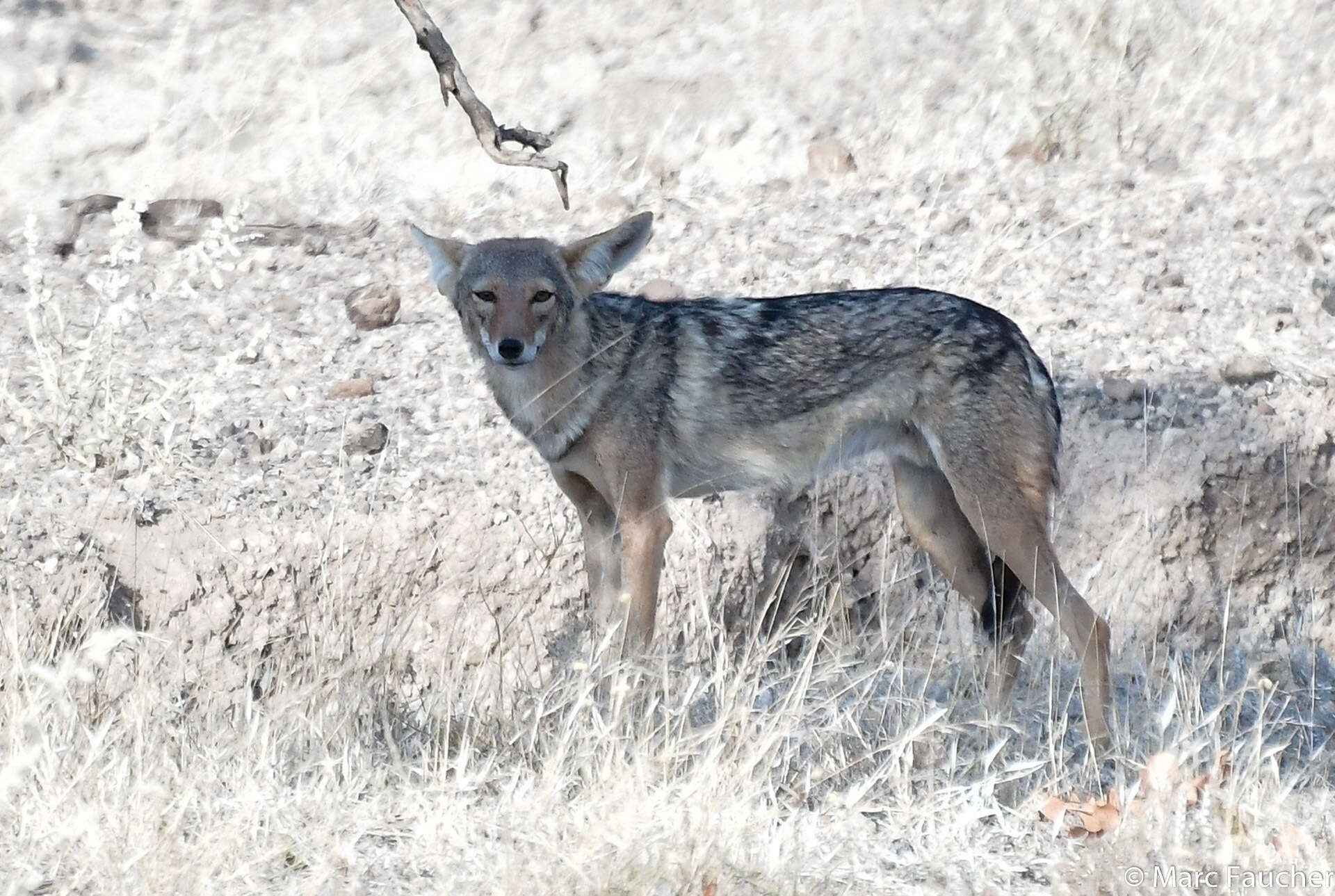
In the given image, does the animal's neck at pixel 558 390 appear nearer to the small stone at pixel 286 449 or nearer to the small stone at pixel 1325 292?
the small stone at pixel 286 449

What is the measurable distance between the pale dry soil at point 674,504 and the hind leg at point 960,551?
0.57 ft

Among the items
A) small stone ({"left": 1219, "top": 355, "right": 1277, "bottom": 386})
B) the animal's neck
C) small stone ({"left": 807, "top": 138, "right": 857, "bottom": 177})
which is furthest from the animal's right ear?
small stone ({"left": 807, "top": 138, "right": 857, "bottom": 177})

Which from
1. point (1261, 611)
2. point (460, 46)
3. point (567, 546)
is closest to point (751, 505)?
point (567, 546)

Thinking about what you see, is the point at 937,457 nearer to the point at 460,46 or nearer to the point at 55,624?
the point at 55,624

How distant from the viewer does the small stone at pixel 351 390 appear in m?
6.29

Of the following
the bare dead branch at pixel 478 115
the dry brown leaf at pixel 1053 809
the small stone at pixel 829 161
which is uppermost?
the small stone at pixel 829 161

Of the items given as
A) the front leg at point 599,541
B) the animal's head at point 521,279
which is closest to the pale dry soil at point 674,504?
the front leg at point 599,541

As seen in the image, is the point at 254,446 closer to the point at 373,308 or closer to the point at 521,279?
the point at 373,308

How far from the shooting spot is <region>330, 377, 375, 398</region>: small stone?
6.29 m

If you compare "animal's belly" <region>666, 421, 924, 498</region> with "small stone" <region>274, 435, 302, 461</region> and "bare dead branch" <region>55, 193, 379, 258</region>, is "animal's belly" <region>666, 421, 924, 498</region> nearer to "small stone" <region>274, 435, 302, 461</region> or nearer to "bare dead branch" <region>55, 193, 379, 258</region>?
"small stone" <region>274, 435, 302, 461</region>

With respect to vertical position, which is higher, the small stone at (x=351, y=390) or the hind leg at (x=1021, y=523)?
the small stone at (x=351, y=390)

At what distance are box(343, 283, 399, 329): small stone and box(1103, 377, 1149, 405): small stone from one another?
3.15 m

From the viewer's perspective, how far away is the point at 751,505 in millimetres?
5688

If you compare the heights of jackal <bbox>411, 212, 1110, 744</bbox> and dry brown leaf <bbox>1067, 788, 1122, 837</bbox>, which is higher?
jackal <bbox>411, 212, 1110, 744</bbox>
